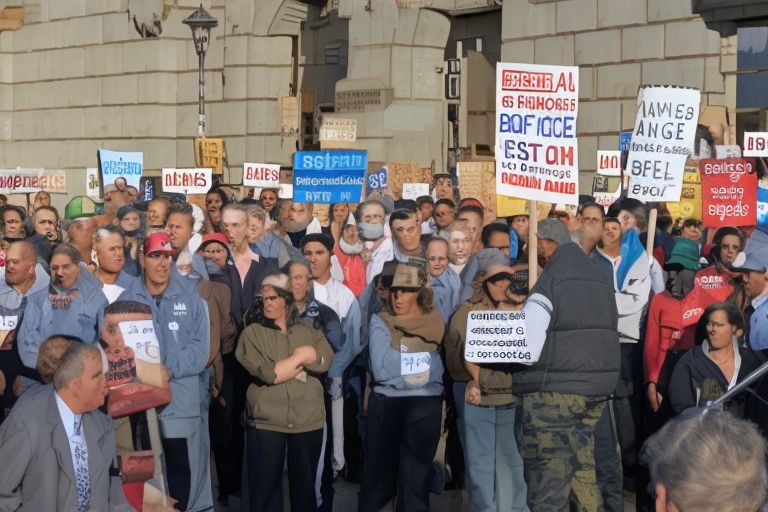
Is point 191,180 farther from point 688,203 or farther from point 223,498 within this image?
point 223,498

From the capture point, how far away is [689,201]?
15930 mm

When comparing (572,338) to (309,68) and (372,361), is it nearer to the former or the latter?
(372,361)

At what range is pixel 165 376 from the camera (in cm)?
747

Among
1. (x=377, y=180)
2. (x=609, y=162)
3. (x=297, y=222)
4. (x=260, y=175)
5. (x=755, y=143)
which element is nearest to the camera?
(x=297, y=222)

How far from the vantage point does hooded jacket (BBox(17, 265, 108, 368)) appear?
8.32 m

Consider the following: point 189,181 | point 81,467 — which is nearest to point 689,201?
point 189,181

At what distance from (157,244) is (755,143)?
9.08 m

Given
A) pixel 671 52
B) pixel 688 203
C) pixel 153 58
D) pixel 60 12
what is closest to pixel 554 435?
pixel 688 203

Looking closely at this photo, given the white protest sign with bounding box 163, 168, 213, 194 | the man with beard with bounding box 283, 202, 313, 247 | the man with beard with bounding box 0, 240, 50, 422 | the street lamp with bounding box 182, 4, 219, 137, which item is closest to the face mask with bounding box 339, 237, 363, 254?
the man with beard with bounding box 283, 202, 313, 247

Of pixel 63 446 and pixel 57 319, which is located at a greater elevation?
pixel 57 319

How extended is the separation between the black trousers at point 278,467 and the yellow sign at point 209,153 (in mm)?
17464

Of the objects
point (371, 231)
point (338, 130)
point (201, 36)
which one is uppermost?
point (201, 36)

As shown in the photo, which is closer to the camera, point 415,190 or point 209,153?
point 415,190

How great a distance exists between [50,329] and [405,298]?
7.20 ft
